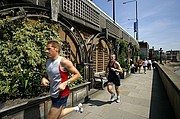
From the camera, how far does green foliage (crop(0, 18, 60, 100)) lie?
133 inches

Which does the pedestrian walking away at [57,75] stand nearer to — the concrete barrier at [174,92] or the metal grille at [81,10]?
the concrete barrier at [174,92]

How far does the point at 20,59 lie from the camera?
3516 millimetres

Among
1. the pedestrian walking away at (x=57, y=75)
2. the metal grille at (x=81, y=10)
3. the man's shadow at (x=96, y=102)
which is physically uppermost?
the metal grille at (x=81, y=10)

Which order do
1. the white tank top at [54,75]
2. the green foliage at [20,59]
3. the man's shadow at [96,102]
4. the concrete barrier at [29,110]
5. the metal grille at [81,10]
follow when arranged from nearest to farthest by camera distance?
the white tank top at [54,75] → the concrete barrier at [29,110] → the green foliage at [20,59] → the man's shadow at [96,102] → the metal grille at [81,10]

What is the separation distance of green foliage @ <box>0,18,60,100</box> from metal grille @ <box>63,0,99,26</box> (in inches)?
94.4

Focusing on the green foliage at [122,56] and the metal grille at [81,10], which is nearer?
the metal grille at [81,10]

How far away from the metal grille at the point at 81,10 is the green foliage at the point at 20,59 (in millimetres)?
2399

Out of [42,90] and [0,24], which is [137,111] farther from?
[0,24]

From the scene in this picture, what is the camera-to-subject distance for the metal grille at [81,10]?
20.3ft

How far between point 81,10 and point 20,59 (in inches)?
176

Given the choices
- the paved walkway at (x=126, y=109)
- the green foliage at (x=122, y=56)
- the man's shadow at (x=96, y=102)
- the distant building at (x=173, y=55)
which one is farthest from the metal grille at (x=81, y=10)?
the distant building at (x=173, y=55)

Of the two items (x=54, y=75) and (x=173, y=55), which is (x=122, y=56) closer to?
(x=54, y=75)

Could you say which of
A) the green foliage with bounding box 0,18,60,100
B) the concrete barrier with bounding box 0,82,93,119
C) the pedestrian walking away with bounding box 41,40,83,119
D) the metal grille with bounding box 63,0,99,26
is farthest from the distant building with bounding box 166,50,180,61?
the pedestrian walking away with bounding box 41,40,83,119

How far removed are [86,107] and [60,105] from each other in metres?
2.17
